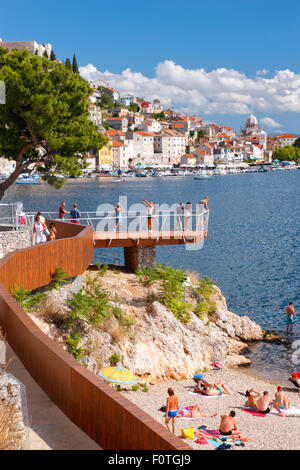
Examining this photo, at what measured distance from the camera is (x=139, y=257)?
23.9 metres

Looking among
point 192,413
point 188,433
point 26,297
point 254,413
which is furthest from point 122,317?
point 188,433

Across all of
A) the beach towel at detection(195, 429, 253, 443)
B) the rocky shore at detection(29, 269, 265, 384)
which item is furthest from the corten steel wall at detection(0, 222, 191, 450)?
the beach towel at detection(195, 429, 253, 443)

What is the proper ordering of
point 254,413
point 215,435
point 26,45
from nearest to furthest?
point 215,435 < point 254,413 < point 26,45

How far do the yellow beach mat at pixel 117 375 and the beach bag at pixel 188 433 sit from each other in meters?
2.32

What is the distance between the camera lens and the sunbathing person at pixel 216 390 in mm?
16047

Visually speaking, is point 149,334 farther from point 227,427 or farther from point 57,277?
point 227,427

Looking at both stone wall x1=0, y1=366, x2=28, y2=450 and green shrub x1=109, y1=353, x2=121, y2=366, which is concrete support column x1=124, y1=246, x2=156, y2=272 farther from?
stone wall x1=0, y1=366, x2=28, y2=450

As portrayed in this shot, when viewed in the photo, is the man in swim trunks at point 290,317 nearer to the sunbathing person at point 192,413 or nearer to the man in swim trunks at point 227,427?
the sunbathing person at point 192,413

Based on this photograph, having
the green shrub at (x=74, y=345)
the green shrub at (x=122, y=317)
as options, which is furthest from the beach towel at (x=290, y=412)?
the green shrub at (x=74, y=345)

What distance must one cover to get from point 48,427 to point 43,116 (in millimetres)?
18209

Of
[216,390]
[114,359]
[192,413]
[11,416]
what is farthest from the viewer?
[216,390]

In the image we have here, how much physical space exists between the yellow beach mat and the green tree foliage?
12.1 meters
